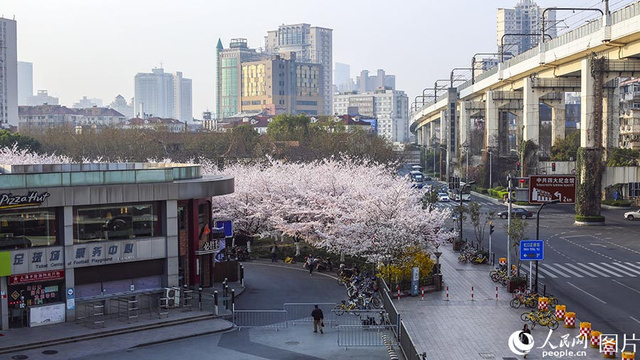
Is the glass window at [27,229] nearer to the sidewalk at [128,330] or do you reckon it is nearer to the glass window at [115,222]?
the glass window at [115,222]

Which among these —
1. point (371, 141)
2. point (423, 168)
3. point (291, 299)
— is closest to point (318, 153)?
point (371, 141)

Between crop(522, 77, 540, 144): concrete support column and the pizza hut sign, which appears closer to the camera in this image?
the pizza hut sign

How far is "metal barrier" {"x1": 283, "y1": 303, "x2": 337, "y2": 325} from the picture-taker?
35.5 m

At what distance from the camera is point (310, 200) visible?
56.8 meters

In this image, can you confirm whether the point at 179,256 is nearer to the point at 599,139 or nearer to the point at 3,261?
the point at 3,261

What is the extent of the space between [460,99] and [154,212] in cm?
11339

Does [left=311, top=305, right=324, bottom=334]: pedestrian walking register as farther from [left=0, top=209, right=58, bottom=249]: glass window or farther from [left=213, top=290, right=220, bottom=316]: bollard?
[left=0, top=209, right=58, bottom=249]: glass window

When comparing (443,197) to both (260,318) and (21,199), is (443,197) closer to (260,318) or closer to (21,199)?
(260,318)

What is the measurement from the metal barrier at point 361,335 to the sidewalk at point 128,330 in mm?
5191

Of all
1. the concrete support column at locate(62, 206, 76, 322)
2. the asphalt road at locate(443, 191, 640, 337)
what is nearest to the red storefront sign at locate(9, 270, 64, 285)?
the concrete support column at locate(62, 206, 76, 322)

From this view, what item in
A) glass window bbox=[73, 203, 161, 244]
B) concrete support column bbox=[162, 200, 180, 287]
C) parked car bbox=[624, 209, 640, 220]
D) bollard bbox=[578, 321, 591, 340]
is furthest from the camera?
parked car bbox=[624, 209, 640, 220]

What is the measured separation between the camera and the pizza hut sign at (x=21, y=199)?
106ft

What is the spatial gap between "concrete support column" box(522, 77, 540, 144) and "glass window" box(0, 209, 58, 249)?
70.1m

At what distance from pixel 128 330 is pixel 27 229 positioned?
20.4 ft
